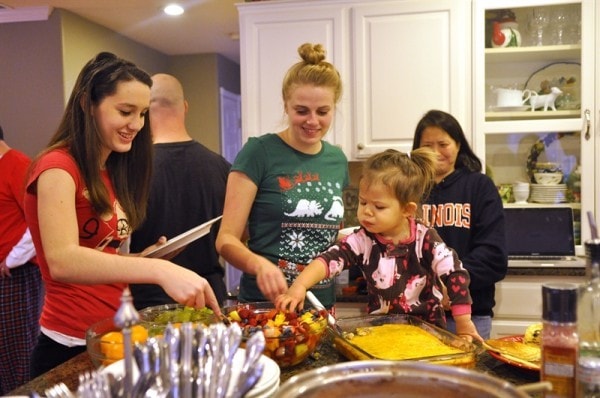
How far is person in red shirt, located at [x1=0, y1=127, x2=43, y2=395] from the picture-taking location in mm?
3146

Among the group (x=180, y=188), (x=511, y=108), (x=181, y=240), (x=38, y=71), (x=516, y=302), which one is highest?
(x=38, y=71)

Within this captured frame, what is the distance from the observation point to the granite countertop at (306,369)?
1.05 meters

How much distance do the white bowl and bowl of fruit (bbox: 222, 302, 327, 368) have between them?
2.22 meters

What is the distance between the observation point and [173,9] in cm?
420

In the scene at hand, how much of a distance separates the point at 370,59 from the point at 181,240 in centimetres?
191

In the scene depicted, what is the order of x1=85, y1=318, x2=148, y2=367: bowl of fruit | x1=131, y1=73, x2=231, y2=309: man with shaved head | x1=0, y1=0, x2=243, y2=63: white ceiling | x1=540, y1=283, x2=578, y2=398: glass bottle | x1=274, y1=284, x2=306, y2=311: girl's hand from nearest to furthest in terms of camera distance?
x1=540, y1=283, x2=578, y2=398: glass bottle
x1=85, y1=318, x2=148, y2=367: bowl of fruit
x1=274, y1=284, x2=306, y2=311: girl's hand
x1=131, y1=73, x2=231, y2=309: man with shaved head
x1=0, y1=0, x2=243, y2=63: white ceiling

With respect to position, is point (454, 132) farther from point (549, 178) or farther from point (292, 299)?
point (292, 299)

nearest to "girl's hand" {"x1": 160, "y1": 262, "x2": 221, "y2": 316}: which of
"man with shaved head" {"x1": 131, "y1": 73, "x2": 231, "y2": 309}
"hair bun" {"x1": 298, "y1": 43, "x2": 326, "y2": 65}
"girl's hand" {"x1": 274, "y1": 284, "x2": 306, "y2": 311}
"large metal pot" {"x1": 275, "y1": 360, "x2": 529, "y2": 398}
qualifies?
"girl's hand" {"x1": 274, "y1": 284, "x2": 306, "y2": 311}

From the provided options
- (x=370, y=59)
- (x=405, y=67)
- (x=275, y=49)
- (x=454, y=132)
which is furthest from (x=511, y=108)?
(x=275, y=49)

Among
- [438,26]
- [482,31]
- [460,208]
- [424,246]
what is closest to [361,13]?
[438,26]

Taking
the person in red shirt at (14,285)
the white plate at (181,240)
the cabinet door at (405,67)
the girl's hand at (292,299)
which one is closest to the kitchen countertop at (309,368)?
the girl's hand at (292,299)

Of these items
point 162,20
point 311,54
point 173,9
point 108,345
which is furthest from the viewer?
point 162,20

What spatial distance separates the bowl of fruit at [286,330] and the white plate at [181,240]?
0.95 ft

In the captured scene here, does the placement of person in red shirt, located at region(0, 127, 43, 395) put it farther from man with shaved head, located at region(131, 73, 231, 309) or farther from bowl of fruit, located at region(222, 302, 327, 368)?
bowl of fruit, located at region(222, 302, 327, 368)
